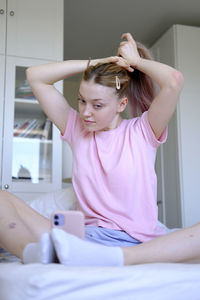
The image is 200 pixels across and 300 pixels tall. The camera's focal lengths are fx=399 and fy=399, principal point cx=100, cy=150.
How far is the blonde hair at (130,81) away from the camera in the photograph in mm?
1371

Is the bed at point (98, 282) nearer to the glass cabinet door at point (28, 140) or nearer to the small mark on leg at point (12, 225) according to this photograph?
the small mark on leg at point (12, 225)

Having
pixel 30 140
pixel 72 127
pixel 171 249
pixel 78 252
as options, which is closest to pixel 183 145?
pixel 30 140

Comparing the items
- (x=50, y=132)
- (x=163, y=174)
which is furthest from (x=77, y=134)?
(x=163, y=174)

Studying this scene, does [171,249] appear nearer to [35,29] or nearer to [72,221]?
[72,221]

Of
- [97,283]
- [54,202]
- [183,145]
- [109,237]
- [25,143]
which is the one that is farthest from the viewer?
[183,145]

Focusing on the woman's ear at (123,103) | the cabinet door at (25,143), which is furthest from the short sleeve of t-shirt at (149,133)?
the cabinet door at (25,143)

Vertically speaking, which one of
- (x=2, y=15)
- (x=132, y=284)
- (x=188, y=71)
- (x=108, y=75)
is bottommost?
(x=132, y=284)

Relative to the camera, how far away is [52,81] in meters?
1.50

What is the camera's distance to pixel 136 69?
5.11ft

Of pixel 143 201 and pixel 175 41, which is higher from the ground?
pixel 175 41

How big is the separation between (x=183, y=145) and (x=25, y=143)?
1300mm

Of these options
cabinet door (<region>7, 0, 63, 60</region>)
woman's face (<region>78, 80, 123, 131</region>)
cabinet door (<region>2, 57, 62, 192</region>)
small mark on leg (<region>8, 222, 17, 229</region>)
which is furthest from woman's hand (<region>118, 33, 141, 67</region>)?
cabinet door (<region>7, 0, 63, 60</region>)

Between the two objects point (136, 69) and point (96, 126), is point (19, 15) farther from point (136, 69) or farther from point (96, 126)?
point (96, 126)

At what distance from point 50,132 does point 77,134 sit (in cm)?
127
